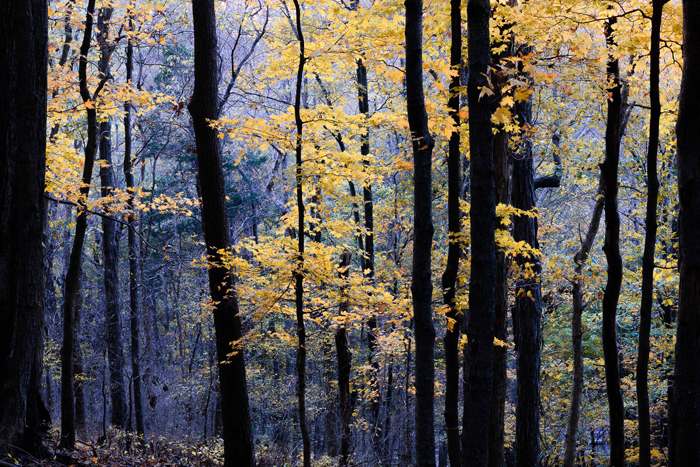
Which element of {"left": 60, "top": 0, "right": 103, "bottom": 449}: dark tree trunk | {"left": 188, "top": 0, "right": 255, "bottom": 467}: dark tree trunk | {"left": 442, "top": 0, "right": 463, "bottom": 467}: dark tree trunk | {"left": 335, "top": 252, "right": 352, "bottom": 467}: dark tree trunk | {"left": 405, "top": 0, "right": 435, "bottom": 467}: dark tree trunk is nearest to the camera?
{"left": 405, "top": 0, "right": 435, "bottom": 467}: dark tree trunk

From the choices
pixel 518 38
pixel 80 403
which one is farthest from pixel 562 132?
pixel 80 403

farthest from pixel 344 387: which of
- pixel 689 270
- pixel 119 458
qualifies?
pixel 689 270

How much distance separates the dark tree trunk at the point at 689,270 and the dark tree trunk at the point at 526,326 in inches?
151

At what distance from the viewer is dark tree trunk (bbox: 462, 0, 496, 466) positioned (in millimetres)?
4266

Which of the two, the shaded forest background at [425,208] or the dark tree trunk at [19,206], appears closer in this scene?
the dark tree trunk at [19,206]

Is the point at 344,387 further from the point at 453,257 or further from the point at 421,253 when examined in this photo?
the point at 421,253

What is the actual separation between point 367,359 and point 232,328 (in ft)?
25.7

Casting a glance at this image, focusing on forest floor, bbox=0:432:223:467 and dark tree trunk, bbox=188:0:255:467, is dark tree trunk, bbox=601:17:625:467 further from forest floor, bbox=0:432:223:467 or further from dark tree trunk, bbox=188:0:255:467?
forest floor, bbox=0:432:223:467

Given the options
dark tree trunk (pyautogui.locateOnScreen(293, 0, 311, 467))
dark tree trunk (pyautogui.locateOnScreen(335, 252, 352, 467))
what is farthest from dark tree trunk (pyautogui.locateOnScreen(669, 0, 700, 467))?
dark tree trunk (pyautogui.locateOnScreen(335, 252, 352, 467))

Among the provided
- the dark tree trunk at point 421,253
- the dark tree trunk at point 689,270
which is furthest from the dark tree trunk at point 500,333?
the dark tree trunk at point 689,270

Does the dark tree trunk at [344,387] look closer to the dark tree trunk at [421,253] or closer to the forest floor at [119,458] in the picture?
the forest floor at [119,458]

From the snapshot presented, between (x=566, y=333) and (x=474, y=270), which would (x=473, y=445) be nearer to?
(x=474, y=270)

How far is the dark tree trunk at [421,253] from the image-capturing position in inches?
185

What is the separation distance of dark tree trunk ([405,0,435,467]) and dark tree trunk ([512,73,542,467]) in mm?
3244
